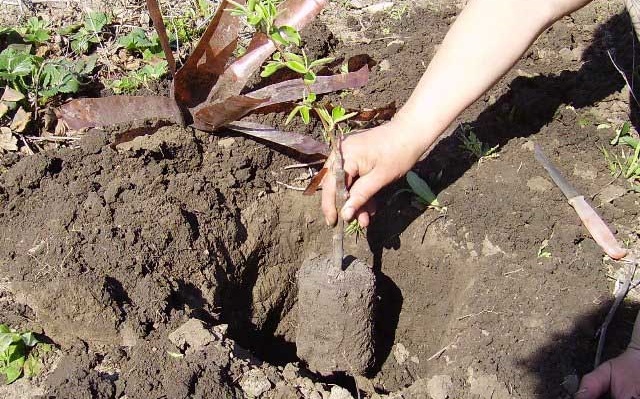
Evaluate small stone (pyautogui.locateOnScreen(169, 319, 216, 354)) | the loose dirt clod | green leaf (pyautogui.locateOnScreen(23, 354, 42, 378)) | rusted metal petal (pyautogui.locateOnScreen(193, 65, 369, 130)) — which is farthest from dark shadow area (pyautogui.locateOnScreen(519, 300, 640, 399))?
green leaf (pyautogui.locateOnScreen(23, 354, 42, 378))

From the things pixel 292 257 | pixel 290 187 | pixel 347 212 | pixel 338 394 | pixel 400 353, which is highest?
pixel 347 212

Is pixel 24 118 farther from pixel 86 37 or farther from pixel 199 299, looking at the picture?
pixel 199 299

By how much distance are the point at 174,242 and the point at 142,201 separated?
197 mm

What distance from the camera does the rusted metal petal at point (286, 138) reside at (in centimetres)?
254

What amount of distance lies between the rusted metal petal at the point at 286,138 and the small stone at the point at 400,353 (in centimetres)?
85

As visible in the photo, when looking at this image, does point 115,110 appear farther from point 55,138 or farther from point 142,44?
point 142,44

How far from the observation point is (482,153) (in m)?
2.60

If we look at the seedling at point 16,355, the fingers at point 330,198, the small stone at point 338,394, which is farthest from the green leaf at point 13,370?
the fingers at point 330,198

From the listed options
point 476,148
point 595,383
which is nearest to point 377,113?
point 476,148

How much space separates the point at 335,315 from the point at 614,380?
93cm

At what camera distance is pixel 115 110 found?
8.64ft

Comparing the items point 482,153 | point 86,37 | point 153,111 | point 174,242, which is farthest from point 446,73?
point 86,37

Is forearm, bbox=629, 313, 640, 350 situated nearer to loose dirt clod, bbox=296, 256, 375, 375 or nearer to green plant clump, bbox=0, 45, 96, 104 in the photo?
loose dirt clod, bbox=296, 256, 375, 375

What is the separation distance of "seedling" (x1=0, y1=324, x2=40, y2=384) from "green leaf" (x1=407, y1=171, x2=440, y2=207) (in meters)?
1.46
